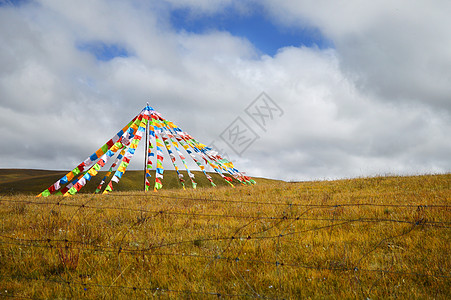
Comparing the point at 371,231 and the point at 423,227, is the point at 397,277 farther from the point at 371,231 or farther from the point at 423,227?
the point at 423,227

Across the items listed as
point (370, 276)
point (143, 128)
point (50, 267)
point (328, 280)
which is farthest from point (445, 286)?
point (143, 128)

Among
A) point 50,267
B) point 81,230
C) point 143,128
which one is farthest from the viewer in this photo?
point 143,128

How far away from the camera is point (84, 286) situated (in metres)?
4.28

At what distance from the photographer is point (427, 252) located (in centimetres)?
495

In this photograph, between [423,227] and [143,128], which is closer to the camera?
[423,227]

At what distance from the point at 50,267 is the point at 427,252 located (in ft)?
22.5

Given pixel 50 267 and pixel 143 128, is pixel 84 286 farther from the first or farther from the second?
pixel 143 128

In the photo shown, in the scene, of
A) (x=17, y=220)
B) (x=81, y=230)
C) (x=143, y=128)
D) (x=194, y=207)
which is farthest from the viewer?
(x=143, y=128)

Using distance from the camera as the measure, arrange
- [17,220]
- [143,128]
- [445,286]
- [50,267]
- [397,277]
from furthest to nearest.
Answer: [143,128], [17,220], [50,267], [397,277], [445,286]

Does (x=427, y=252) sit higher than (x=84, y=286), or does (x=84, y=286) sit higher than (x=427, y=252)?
(x=427, y=252)

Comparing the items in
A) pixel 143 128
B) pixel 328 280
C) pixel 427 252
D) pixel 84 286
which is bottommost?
pixel 84 286

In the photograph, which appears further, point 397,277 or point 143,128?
point 143,128

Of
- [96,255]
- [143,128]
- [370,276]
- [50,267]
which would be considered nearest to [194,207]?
[96,255]

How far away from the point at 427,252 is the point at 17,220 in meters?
9.95
